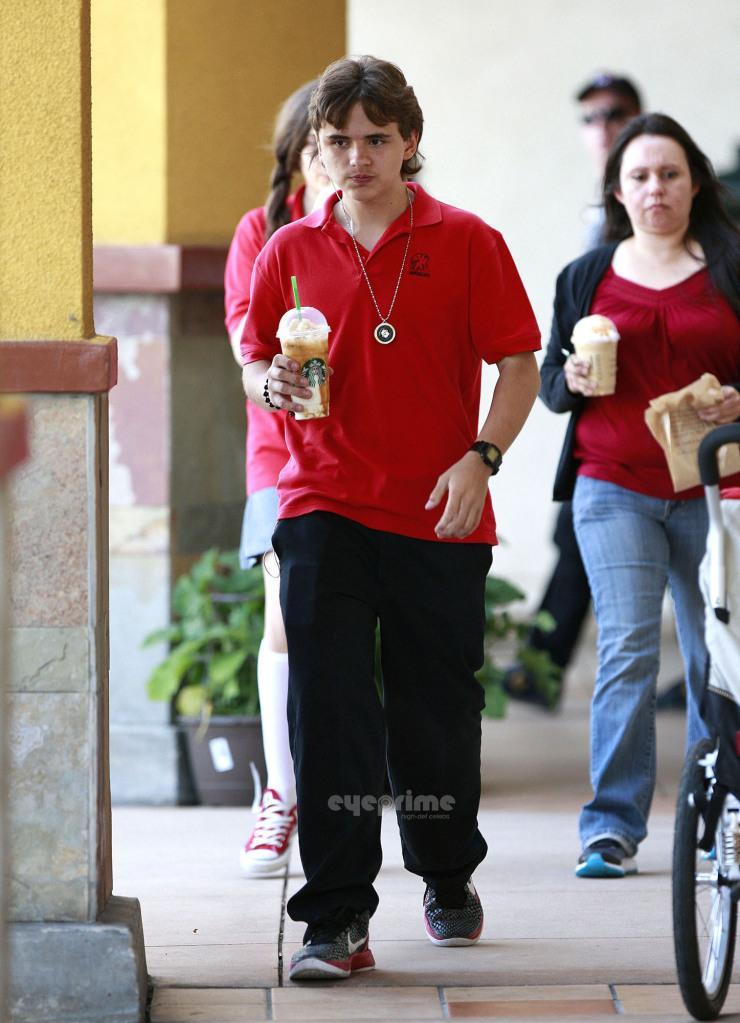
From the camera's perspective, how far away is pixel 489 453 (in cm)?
330

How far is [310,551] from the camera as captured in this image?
336cm

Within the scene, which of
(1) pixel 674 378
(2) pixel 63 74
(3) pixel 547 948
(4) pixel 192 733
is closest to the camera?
(2) pixel 63 74

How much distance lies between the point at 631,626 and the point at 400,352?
121 centimetres

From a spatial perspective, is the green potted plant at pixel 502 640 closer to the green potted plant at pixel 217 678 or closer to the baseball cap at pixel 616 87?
the green potted plant at pixel 217 678

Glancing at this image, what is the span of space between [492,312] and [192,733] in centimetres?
218

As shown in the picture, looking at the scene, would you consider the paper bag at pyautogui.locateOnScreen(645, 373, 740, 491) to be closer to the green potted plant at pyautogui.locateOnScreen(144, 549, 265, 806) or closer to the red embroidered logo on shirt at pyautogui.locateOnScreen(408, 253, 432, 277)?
the red embroidered logo on shirt at pyautogui.locateOnScreen(408, 253, 432, 277)

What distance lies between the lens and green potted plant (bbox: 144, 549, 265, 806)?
502 cm

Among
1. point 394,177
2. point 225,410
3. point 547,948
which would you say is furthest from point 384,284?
point 225,410

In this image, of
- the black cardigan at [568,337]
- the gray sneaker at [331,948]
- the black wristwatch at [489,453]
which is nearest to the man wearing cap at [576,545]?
the black cardigan at [568,337]

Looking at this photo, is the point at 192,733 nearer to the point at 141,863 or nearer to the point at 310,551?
the point at 141,863

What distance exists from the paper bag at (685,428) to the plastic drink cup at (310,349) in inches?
44.8

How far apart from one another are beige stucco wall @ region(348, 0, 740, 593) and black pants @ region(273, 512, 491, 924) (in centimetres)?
503

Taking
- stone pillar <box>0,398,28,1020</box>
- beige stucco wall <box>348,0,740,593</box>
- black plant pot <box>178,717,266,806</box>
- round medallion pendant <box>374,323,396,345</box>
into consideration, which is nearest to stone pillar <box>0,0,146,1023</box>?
round medallion pendant <box>374,323,396,345</box>

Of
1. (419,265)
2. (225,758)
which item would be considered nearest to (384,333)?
(419,265)
